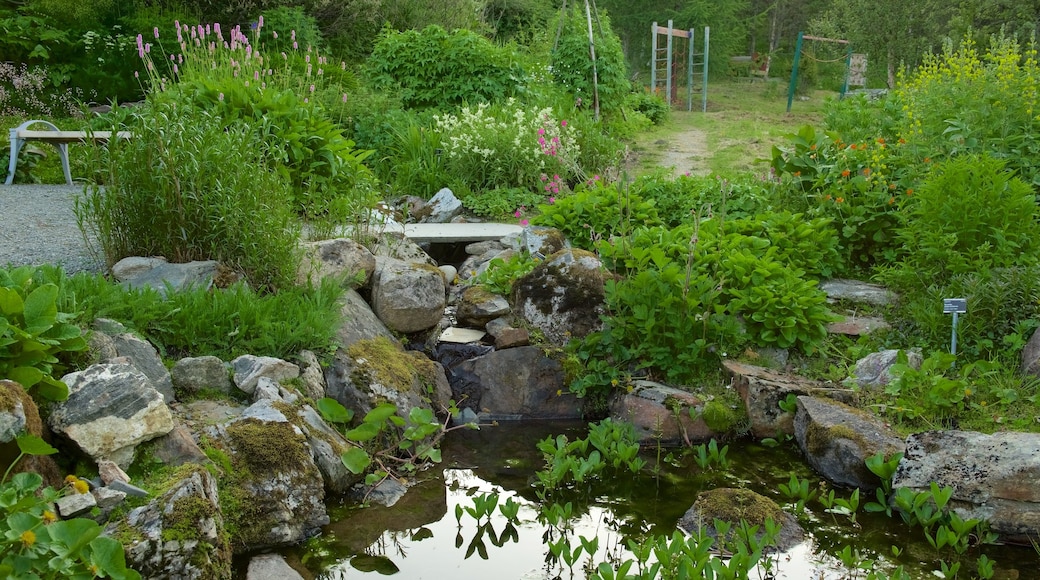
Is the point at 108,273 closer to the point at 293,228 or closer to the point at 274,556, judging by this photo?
the point at 293,228

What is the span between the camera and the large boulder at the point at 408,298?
600 centimetres

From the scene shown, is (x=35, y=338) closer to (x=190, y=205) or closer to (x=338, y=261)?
(x=190, y=205)

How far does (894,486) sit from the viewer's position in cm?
446

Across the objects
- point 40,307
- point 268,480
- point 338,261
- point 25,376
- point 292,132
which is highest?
point 292,132

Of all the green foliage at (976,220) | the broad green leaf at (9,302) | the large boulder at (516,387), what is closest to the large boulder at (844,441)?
the green foliage at (976,220)

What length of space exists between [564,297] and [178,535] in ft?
10.8

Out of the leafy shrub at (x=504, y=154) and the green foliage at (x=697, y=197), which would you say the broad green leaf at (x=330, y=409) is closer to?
the green foliage at (x=697, y=197)

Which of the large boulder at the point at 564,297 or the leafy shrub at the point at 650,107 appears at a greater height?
the leafy shrub at the point at 650,107

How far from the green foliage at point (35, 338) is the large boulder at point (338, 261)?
2.08 metres

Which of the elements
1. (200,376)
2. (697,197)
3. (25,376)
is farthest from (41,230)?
(697,197)

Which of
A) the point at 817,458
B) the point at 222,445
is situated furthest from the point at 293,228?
the point at 817,458

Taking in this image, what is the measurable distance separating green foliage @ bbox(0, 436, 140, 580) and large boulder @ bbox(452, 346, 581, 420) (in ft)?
9.97

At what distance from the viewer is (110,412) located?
3.69 meters

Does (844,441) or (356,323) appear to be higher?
(356,323)
